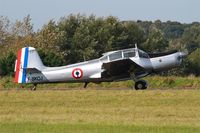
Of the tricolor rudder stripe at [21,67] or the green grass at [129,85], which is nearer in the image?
the tricolor rudder stripe at [21,67]

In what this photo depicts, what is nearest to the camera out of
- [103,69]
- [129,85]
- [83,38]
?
[103,69]

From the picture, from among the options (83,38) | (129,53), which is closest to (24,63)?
(129,53)

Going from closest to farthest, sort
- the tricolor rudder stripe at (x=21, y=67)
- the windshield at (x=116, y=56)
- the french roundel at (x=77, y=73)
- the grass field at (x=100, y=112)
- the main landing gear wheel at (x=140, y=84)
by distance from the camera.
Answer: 1. the grass field at (x=100, y=112)
2. the main landing gear wheel at (x=140, y=84)
3. the windshield at (x=116, y=56)
4. the french roundel at (x=77, y=73)
5. the tricolor rudder stripe at (x=21, y=67)

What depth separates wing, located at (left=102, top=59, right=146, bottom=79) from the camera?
93.1ft

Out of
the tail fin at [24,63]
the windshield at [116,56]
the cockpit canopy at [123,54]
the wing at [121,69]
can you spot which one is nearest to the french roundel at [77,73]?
the wing at [121,69]

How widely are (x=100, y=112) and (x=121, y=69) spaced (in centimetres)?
1158

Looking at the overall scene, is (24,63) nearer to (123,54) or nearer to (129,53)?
(123,54)

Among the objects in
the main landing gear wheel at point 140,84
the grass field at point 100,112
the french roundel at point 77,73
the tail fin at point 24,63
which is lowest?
the grass field at point 100,112

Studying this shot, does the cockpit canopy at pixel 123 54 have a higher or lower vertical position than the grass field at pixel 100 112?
higher

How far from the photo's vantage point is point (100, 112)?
17234 millimetres

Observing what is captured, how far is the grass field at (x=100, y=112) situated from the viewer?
1329 cm

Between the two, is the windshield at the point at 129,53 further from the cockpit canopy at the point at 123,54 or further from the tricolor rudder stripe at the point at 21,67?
the tricolor rudder stripe at the point at 21,67

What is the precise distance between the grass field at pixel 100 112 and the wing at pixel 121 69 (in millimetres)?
4988

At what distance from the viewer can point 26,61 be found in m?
30.0
